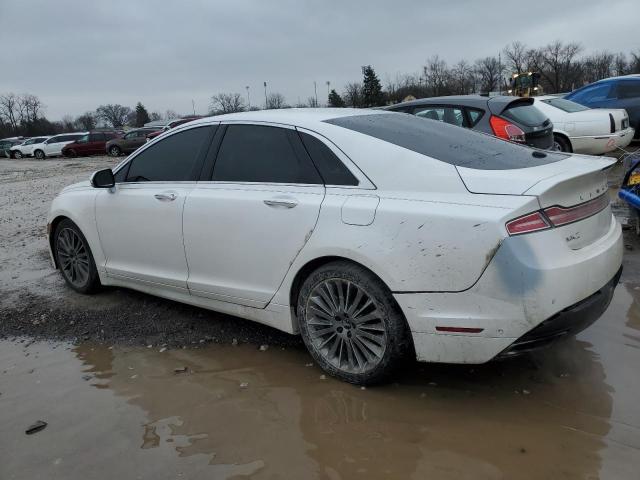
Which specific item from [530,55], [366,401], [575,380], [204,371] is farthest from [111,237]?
[530,55]

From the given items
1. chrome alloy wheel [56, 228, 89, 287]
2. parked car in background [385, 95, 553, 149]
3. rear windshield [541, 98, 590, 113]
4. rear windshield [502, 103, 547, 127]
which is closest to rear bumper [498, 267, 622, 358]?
chrome alloy wheel [56, 228, 89, 287]

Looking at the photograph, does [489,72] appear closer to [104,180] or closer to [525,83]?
[525,83]

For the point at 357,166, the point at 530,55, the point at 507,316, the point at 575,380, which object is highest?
the point at 530,55

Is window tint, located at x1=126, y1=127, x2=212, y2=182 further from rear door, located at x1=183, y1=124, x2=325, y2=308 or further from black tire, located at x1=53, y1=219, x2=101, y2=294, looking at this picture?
black tire, located at x1=53, y1=219, x2=101, y2=294

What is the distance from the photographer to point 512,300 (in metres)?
2.60

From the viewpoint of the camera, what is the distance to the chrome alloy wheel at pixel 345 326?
3.02m

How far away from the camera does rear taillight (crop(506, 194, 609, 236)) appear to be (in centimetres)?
259

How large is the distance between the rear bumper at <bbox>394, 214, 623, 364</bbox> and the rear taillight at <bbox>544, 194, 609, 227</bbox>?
41 mm

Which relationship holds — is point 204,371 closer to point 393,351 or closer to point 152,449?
point 152,449

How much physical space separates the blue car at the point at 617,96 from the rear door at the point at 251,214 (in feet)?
36.1

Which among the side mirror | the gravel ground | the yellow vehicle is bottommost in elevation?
the gravel ground

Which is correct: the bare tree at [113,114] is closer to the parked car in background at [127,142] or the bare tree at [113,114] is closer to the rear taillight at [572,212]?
the parked car in background at [127,142]

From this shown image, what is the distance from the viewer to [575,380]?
311 cm

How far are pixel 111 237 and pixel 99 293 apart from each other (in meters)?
0.79
